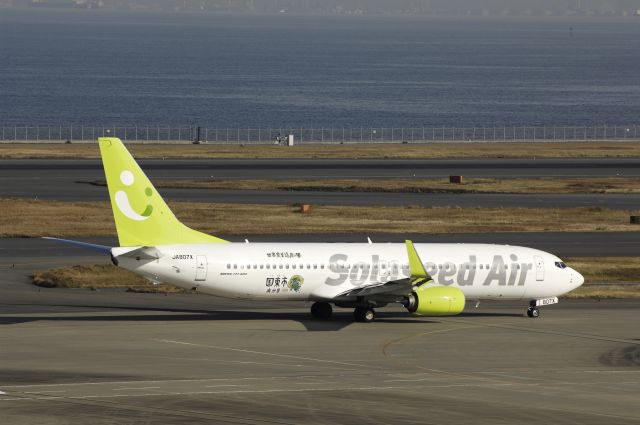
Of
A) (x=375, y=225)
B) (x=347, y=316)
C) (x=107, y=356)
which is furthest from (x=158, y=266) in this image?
(x=375, y=225)

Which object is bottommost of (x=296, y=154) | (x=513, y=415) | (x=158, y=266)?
(x=513, y=415)

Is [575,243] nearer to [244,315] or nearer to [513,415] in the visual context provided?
[244,315]

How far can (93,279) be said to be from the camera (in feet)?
229

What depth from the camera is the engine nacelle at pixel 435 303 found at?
2229 inches

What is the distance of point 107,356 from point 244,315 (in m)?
13.4

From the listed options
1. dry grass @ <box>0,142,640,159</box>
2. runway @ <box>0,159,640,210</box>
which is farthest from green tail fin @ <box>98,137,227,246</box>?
dry grass @ <box>0,142,640,159</box>

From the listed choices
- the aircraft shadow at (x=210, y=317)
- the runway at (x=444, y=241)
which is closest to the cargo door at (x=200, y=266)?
the aircraft shadow at (x=210, y=317)

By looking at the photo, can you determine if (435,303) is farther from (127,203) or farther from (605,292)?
(605,292)

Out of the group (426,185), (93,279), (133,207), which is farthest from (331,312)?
(426,185)

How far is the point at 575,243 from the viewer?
85.4 meters

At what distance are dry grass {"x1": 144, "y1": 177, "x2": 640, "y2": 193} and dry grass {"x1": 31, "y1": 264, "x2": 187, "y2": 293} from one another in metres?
39.5

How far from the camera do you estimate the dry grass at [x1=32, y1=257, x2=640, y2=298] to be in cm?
6844

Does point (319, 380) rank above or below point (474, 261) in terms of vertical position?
below

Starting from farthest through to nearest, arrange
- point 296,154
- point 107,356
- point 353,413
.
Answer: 1. point 296,154
2. point 107,356
3. point 353,413
